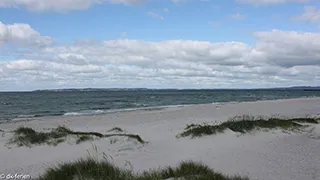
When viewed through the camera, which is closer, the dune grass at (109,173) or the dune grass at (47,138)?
the dune grass at (109,173)

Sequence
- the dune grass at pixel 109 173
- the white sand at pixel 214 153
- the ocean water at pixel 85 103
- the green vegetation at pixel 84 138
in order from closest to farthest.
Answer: the dune grass at pixel 109 173 < the white sand at pixel 214 153 < the green vegetation at pixel 84 138 < the ocean water at pixel 85 103

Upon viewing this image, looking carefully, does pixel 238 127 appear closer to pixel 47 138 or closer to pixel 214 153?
pixel 214 153

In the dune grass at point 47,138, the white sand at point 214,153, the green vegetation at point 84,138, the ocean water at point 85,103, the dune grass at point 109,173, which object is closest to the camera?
the dune grass at point 109,173

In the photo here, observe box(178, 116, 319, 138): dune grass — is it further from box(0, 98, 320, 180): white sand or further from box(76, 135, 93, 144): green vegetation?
box(76, 135, 93, 144): green vegetation

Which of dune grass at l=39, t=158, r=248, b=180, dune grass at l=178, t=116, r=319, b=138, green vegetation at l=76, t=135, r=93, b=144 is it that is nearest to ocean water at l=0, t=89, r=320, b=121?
green vegetation at l=76, t=135, r=93, b=144

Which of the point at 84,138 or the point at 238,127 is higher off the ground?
the point at 238,127

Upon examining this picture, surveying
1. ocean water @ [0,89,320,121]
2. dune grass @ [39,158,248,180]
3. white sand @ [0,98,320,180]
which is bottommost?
ocean water @ [0,89,320,121]

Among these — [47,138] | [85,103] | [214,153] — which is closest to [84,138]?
[47,138]

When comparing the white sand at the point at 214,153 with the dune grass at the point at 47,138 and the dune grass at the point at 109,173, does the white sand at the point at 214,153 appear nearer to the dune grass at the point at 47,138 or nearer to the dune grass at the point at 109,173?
the dune grass at the point at 47,138

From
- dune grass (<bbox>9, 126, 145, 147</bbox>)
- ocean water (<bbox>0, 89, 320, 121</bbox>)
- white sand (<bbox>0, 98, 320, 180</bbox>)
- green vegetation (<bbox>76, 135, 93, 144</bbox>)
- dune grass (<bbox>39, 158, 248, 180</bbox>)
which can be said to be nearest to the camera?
dune grass (<bbox>39, 158, 248, 180</bbox>)

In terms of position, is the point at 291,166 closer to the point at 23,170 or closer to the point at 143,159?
the point at 143,159

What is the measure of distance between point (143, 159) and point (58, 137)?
4174 millimetres

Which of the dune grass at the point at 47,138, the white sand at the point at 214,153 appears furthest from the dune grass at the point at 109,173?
the dune grass at the point at 47,138

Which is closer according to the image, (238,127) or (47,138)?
(47,138)
